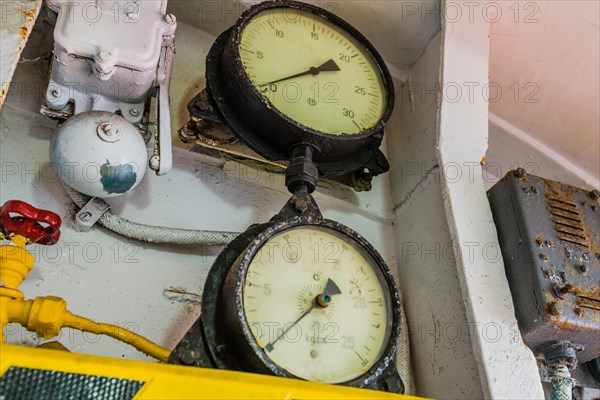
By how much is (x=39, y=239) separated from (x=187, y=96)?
51 cm

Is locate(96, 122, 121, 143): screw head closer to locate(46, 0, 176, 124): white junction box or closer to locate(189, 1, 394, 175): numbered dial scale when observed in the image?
locate(46, 0, 176, 124): white junction box

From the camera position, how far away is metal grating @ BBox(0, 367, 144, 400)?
735mm

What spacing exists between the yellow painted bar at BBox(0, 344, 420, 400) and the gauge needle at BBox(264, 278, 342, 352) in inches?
4.3

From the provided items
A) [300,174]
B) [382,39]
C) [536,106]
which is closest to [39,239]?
[300,174]

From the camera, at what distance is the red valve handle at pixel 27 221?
3.10 feet

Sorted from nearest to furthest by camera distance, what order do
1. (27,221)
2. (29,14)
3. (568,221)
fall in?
(27,221), (29,14), (568,221)

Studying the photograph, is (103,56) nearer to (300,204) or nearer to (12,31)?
(12,31)

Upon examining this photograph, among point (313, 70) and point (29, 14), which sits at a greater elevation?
point (313, 70)

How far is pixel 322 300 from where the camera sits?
992 mm

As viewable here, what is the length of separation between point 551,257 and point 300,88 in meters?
0.57

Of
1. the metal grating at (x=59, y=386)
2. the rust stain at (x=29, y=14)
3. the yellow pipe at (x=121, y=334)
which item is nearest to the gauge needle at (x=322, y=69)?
the rust stain at (x=29, y=14)

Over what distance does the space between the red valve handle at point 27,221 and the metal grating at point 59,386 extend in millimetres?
282

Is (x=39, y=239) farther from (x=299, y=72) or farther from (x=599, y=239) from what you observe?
(x=599, y=239)

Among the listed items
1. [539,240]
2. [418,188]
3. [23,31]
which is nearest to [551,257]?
[539,240]
